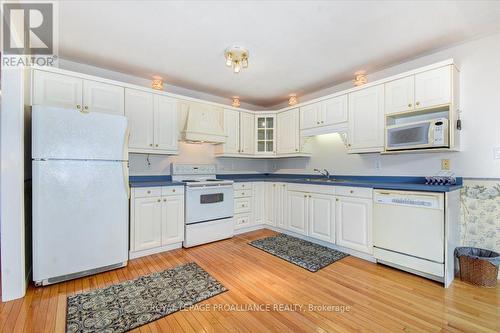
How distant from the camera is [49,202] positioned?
7.22ft

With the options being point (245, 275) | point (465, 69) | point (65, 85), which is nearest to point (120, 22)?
point (65, 85)

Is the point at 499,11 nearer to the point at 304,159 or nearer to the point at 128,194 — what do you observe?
the point at 304,159

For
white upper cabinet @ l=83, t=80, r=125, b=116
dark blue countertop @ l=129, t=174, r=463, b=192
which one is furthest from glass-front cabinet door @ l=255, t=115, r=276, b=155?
white upper cabinet @ l=83, t=80, r=125, b=116

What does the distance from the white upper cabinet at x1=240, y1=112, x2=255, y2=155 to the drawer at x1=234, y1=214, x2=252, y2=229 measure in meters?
1.16

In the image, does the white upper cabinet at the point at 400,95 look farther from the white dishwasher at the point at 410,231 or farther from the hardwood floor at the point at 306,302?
the hardwood floor at the point at 306,302

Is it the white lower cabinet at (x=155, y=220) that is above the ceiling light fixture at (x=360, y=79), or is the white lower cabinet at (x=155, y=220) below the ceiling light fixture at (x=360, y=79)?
below

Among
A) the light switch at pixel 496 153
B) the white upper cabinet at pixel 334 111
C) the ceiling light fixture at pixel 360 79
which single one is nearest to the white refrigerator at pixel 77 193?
the white upper cabinet at pixel 334 111

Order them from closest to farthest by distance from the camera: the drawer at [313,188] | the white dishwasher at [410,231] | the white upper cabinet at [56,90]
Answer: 1. the white dishwasher at [410,231]
2. the white upper cabinet at [56,90]
3. the drawer at [313,188]

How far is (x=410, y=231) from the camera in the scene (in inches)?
96.4

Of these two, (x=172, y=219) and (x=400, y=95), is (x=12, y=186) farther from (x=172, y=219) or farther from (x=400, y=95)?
(x=400, y=95)

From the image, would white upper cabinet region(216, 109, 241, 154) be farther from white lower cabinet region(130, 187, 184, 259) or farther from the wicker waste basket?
the wicker waste basket

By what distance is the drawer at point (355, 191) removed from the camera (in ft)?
9.19

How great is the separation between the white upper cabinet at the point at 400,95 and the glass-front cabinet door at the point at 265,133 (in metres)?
2.03

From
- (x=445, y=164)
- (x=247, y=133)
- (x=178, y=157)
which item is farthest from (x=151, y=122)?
(x=445, y=164)
